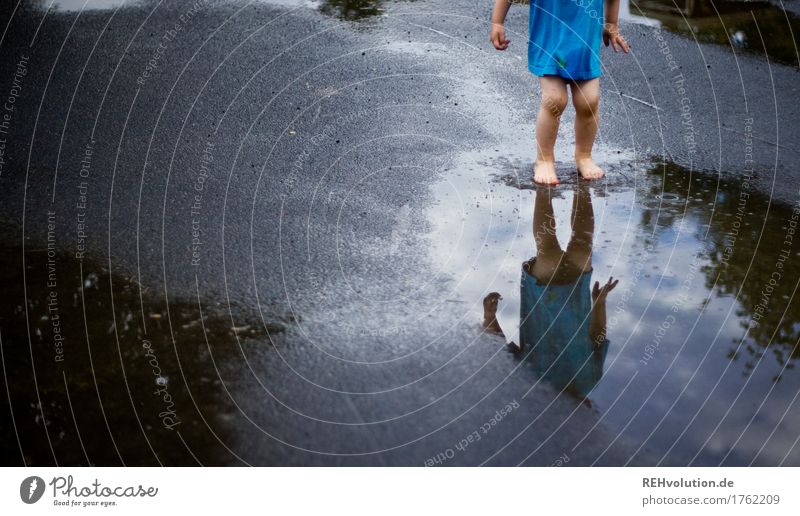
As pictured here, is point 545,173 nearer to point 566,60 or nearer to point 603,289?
point 566,60

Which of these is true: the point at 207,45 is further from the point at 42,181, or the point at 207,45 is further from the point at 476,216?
the point at 476,216

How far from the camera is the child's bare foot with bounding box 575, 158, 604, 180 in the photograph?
175 inches

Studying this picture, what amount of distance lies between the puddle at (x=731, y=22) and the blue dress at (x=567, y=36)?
263 cm

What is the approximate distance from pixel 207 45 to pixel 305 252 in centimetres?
304

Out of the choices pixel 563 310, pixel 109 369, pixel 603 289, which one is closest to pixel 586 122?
pixel 603 289

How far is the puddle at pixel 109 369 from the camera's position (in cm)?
260

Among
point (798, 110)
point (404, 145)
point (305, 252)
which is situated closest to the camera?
point (305, 252)

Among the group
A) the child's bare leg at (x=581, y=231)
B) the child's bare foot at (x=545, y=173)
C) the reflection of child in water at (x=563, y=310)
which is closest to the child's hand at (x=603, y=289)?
the reflection of child in water at (x=563, y=310)

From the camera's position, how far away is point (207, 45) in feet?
20.5

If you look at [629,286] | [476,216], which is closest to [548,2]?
[476,216]

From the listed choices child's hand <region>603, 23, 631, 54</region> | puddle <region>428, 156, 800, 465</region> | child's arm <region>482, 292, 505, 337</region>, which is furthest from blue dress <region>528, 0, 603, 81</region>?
child's arm <region>482, 292, 505, 337</region>

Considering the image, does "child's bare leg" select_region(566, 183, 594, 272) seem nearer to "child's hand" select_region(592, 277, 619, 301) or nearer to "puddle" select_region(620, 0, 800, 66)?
"child's hand" select_region(592, 277, 619, 301)
